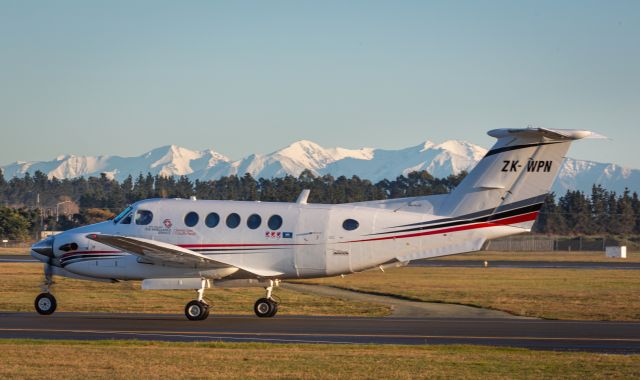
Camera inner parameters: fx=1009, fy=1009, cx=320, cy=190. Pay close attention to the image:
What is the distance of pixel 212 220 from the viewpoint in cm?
2900

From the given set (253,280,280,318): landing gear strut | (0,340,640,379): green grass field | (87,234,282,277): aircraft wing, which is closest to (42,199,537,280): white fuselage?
(87,234,282,277): aircraft wing

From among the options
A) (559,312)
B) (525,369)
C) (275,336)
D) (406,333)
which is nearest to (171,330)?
(275,336)

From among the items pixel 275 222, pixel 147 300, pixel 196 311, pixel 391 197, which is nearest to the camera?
pixel 196 311

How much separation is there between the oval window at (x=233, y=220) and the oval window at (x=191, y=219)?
36.3 inches

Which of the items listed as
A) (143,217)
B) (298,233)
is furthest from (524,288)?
(143,217)

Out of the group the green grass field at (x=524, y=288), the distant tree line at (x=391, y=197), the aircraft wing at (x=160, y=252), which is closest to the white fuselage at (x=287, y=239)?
the aircraft wing at (x=160, y=252)

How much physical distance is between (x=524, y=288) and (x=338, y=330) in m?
20.7

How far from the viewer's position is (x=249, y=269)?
94.4 ft

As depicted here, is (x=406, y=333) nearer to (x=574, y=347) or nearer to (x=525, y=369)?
(x=574, y=347)

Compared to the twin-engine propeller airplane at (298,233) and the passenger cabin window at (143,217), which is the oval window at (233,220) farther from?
the passenger cabin window at (143,217)

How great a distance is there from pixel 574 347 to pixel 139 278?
13085mm

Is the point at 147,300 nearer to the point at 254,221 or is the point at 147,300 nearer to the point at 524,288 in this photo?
the point at 254,221

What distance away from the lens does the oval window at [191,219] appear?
29.1 meters

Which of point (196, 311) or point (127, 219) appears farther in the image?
point (127, 219)
